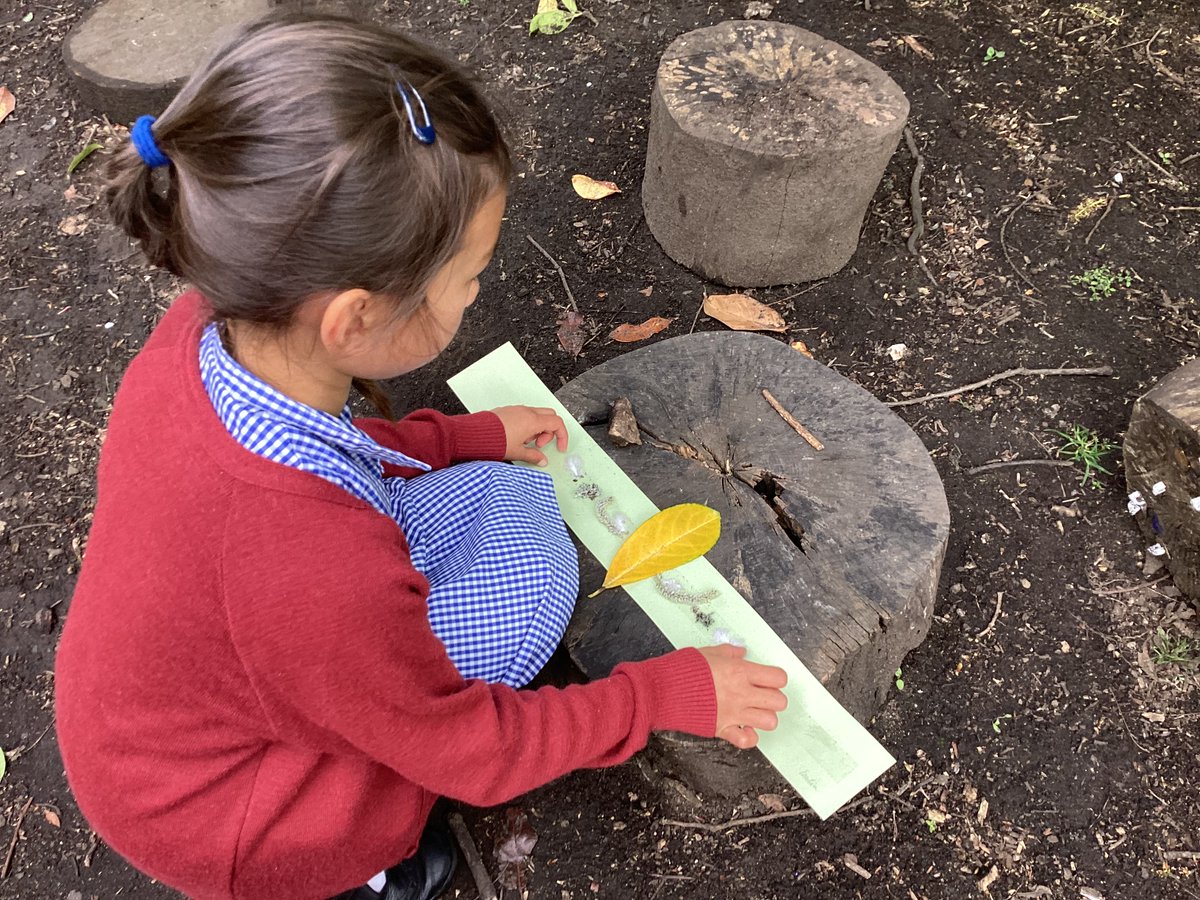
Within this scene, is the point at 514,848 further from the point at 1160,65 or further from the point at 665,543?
the point at 1160,65

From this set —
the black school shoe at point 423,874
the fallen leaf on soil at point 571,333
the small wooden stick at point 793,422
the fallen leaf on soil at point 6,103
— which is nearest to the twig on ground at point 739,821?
the black school shoe at point 423,874

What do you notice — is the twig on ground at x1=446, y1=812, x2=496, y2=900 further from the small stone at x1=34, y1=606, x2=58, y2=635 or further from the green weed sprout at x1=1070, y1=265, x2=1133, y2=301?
the green weed sprout at x1=1070, y1=265, x2=1133, y2=301

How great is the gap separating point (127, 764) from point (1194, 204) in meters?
3.23

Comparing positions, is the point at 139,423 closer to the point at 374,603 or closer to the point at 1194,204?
the point at 374,603

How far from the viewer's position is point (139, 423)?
1036 millimetres

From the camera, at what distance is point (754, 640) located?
4.41 feet

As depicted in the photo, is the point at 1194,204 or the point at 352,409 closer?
the point at 352,409

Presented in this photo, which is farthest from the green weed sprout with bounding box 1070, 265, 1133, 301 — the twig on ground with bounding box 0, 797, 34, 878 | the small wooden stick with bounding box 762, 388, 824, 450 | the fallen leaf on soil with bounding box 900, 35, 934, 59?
the twig on ground with bounding box 0, 797, 34, 878

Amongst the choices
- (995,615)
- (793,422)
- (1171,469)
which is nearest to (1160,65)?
(1171,469)

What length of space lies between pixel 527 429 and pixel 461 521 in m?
0.22

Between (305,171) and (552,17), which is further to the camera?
(552,17)

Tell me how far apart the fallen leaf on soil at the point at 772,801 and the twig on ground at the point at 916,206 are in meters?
1.64

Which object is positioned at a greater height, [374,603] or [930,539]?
[374,603]

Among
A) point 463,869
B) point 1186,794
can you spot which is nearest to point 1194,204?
point 1186,794
